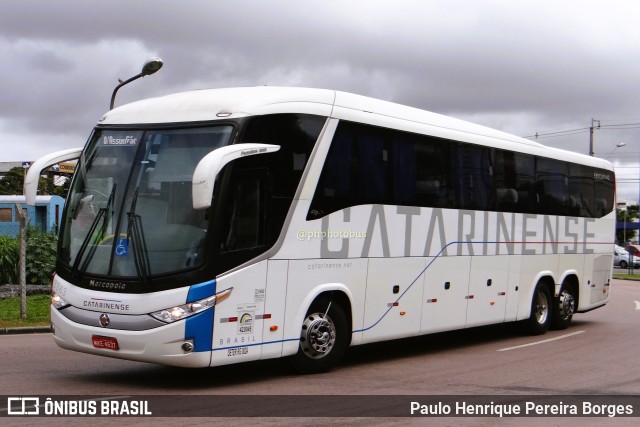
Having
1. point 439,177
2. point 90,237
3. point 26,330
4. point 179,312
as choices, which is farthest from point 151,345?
point 26,330

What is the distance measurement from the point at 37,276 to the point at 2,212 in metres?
13.8

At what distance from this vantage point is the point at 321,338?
1148 cm

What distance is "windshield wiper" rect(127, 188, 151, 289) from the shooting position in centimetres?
992

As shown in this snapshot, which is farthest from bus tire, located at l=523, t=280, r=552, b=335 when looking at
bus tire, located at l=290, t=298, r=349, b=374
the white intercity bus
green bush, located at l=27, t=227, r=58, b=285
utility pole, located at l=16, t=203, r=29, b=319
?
green bush, located at l=27, t=227, r=58, b=285

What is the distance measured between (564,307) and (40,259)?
13.9 metres

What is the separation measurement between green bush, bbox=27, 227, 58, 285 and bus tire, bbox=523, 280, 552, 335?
43.1ft

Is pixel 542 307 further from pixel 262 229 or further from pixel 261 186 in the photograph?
pixel 261 186

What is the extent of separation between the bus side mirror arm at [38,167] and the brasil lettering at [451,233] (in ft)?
11.1

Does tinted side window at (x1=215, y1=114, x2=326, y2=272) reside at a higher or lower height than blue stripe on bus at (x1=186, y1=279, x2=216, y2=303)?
higher

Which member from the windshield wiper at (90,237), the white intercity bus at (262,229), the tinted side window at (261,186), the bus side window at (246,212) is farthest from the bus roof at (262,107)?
the windshield wiper at (90,237)

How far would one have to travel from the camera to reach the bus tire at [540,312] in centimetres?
1738

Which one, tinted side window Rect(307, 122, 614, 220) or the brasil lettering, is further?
the brasil lettering

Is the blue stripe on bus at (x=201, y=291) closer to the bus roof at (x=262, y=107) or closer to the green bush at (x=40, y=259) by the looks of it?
the bus roof at (x=262, y=107)

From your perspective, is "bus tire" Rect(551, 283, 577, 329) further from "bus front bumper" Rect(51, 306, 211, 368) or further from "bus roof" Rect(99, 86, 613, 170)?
"bus front bumper" Rect(51, 306, 211, 368)
